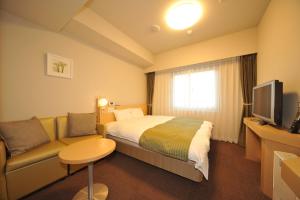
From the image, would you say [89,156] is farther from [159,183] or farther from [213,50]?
[213,50]

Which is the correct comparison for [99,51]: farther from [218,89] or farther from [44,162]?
[218,89]

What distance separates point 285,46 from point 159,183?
2696 mm

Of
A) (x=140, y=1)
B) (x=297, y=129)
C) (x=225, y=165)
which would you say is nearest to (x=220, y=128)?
(x=225, y=165)

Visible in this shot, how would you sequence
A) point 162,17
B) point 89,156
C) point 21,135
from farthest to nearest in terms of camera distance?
point 162,17, point 21,135, point 89,156

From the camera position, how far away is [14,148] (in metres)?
1.39

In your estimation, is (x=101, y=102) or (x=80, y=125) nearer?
(x=80, y=125)

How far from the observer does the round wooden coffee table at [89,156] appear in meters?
1.10

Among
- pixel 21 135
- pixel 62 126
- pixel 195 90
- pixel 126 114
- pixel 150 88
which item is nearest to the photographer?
pixel 21 135

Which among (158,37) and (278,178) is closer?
(278,178)

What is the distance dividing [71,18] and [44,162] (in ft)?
7.25

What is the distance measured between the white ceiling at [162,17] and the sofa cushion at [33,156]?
2437 millimetres

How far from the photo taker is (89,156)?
115 centimetres

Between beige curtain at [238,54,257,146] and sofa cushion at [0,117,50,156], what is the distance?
414 cm

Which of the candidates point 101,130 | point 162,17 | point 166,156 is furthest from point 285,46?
point 101,130
